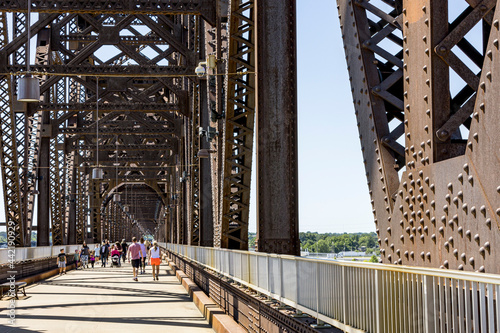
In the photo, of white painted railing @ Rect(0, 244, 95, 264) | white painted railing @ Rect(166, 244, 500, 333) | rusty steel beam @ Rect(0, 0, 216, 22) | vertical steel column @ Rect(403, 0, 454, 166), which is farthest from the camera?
white painted railing @ Rect(0, 244, 95, 264)

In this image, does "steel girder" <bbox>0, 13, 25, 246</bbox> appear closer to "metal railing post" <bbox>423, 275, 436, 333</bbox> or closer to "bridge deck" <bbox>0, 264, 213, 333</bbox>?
"bridge deck" <bbox>0, 264, 213, 333</bbox>

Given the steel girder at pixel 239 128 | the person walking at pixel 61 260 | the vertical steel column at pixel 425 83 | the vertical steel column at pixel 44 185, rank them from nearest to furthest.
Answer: the vertical steel column at pixel 425 83 → the steel girder at pixel 239 128 → the person walking at pixel 61 260 → the vertical steel column at pixel 44 185

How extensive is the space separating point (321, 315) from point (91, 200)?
205ft

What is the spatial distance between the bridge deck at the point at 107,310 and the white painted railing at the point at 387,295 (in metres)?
5.45

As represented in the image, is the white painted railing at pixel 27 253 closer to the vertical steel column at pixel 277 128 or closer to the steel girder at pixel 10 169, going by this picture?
the steel girder at pixel 10 169

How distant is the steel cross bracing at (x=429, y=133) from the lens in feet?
13.2

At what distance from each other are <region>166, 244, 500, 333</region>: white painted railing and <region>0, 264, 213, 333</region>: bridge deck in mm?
5453

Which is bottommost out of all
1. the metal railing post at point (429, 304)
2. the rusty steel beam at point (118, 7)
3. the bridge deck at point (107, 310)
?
the bridge deck at point (107, 310)

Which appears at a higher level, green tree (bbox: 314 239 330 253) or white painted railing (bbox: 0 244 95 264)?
green tree (bbox: 314 239 330 253)

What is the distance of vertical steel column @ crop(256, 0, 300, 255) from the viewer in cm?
1112

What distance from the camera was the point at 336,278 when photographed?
6.41 meters

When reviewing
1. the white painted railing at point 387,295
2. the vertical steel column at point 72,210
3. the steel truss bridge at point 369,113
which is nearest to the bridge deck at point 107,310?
the steel truss bridge at point 369,113

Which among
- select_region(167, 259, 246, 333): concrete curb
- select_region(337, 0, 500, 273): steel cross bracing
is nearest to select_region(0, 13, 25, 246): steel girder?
select_region(167, 259, 246, 333): concrete curb

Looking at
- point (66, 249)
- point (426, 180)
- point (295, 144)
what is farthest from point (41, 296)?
point (66, 249)
